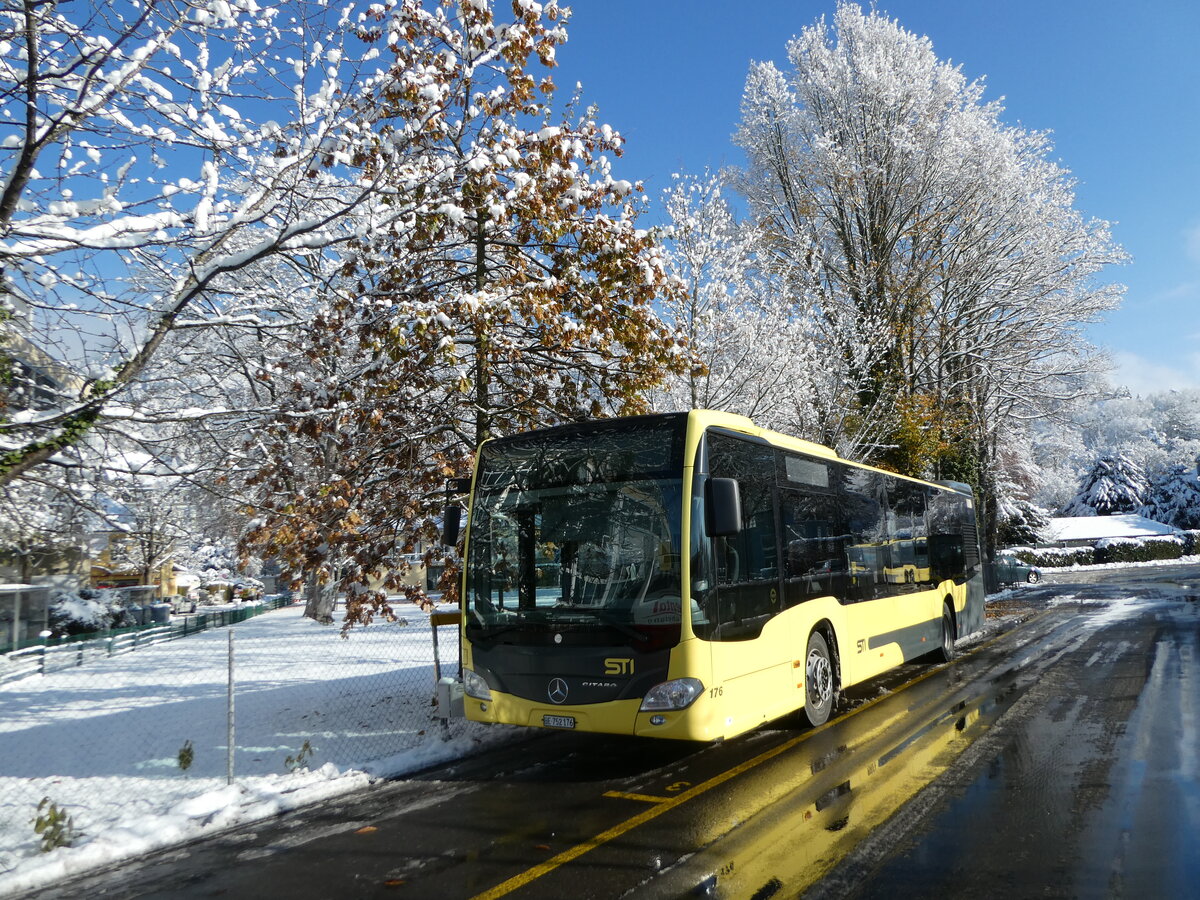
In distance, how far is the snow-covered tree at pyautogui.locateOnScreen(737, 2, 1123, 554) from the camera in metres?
26.0

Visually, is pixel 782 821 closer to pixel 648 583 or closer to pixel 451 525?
pixel 648 583

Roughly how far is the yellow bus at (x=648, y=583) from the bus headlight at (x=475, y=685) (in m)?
0.02

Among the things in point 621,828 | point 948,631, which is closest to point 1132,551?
point 948,631

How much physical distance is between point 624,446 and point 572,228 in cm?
342

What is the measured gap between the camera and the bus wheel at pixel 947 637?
14.2 metres

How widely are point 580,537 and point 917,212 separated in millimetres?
23596

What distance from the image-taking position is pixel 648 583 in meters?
7.00

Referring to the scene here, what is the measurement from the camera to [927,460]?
81.6ft

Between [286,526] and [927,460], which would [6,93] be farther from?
[927,460]

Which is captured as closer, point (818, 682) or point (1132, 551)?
point (818, 682)

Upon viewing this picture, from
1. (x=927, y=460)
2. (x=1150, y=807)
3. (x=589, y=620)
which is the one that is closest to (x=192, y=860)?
(x=589, y=620)

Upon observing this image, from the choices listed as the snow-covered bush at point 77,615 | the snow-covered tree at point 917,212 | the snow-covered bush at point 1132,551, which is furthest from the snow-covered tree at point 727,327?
the snow-covered bush at point 1132,551

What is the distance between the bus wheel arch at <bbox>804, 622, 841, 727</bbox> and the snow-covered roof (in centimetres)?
5983

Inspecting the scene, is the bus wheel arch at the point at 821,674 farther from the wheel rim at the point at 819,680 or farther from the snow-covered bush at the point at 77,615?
the snow-covered bush at the point at 77,615
